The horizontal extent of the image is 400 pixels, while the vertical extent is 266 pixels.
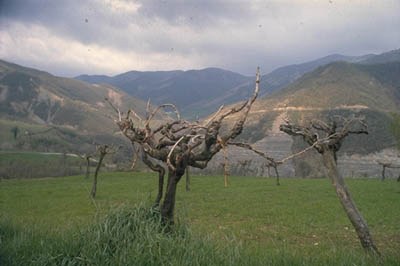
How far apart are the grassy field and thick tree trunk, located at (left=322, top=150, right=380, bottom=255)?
0.58 meters

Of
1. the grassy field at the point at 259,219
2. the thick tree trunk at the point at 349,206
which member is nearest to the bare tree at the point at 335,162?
the thick tree trunk at the point at 349,206

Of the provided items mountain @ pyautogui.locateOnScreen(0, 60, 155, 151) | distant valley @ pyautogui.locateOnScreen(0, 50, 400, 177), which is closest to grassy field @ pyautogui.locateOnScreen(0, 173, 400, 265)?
distant valley @ pyautogui.locateOnScreen(0, 50, 400, 177)

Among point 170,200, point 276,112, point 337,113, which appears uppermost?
point 276,112

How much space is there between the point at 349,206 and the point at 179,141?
5225 mm

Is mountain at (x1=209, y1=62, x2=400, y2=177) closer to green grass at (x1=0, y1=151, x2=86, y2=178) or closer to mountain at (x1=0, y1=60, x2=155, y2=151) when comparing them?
green grass at (x1=0, y1=151, x2=86, y2=178)

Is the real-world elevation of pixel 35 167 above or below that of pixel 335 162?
below

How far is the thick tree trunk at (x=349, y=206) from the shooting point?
9.32 m

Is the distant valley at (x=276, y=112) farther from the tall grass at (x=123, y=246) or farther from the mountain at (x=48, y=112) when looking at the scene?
the tall grass at (x=123, y=246)

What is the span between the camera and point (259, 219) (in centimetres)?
2122

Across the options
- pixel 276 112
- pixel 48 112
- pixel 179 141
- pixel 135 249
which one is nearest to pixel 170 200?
pixel 179 141

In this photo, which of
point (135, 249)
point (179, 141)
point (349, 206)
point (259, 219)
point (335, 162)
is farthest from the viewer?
point (259, 219)

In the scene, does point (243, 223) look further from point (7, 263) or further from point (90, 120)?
point (90, 120)

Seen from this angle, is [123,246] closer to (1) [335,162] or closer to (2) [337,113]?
(1) [335,162]

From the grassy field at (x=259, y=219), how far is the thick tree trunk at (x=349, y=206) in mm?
577
